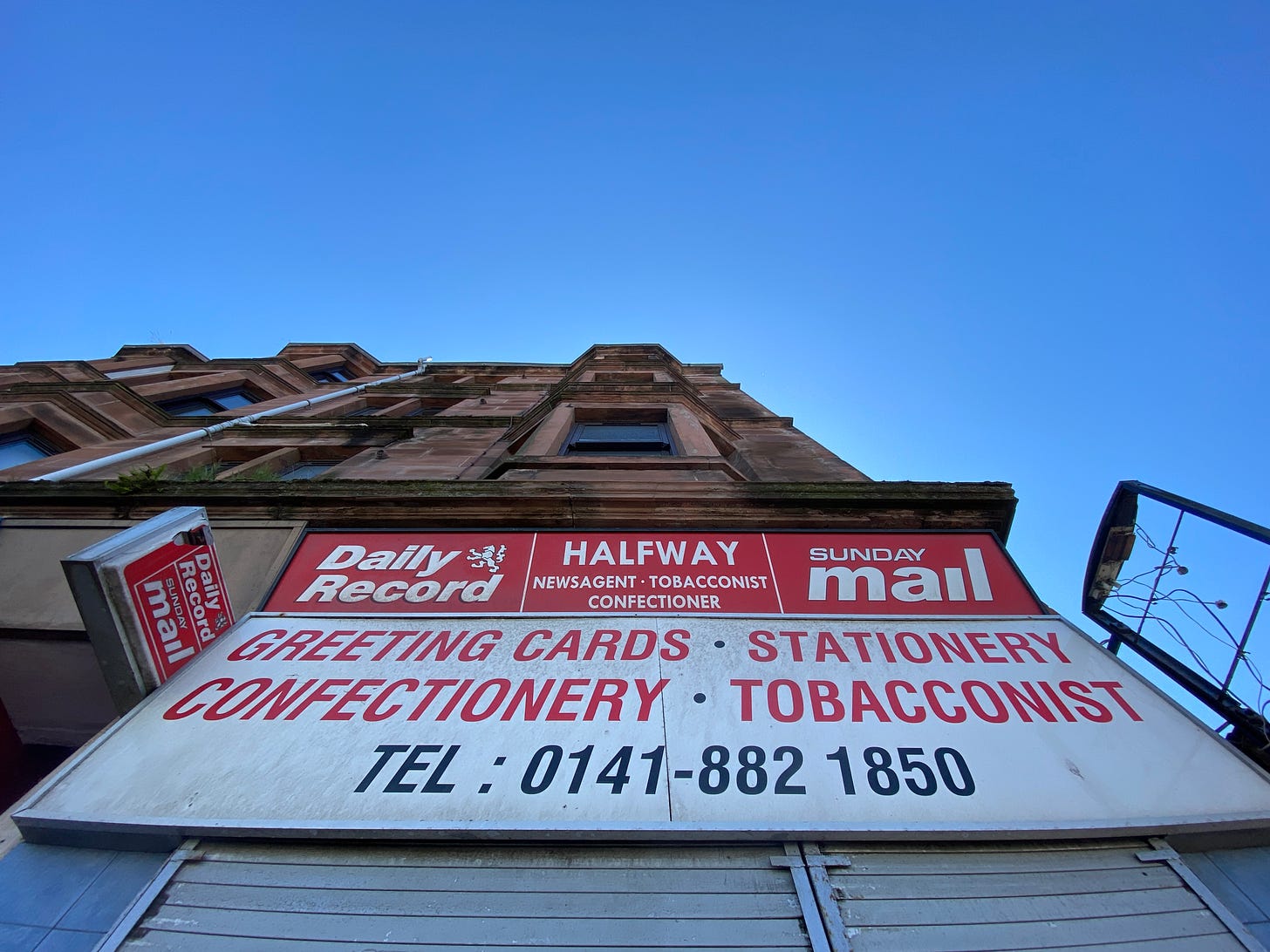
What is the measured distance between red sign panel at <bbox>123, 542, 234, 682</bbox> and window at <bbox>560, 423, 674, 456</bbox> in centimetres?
670

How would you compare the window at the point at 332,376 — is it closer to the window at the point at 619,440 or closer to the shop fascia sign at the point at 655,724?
the window at the point at 619,440

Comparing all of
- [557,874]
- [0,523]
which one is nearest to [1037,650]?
[557,874]

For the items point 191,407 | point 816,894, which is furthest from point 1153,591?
point 191,407

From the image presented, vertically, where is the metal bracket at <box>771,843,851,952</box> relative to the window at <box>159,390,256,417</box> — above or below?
below

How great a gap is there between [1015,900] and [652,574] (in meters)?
3.77

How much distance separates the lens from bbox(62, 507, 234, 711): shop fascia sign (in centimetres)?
409

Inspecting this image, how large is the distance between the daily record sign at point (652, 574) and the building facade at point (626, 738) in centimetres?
4

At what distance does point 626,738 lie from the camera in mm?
3996

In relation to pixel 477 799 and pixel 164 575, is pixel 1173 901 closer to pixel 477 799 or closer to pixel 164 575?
pixel 477 799

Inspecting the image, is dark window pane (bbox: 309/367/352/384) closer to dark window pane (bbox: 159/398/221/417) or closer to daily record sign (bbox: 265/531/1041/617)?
dark window pane (bbox: 159/398/221/417)

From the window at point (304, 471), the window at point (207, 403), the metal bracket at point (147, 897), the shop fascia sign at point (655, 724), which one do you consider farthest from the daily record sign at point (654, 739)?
the window at point (207, 403)

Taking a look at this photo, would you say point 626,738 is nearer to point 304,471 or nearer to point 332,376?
point 304,471

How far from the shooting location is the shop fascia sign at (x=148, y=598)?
4094mm

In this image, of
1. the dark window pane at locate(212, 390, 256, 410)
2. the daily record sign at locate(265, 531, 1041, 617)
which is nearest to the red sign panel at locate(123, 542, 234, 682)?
the daily record sign at locate(265, 531, 1041, 617)
